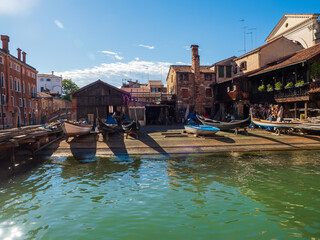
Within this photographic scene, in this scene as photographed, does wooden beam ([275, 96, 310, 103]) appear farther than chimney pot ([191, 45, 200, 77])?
No

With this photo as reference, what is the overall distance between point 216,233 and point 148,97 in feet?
114

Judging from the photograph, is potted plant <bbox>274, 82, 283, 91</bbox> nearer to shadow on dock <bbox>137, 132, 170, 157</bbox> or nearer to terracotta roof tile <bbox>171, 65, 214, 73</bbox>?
terracotta roof tile <bbox>171, 65, 214, 73</bbox>

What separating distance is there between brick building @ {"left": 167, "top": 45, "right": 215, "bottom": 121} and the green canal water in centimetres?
2509

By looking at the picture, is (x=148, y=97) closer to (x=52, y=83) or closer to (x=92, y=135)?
(x=92, y=135)

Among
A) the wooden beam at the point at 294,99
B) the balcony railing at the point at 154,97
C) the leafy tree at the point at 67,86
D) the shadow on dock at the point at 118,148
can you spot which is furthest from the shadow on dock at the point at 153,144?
the leafy tree at the point at 67,86

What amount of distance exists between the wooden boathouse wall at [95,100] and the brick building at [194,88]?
10.9 meters

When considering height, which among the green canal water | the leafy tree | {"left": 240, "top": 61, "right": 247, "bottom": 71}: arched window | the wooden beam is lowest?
the green canal water

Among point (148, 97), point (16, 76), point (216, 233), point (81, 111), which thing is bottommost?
point (216, 233)

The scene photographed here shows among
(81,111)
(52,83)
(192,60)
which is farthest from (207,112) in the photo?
(52,83)

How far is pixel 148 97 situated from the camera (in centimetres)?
3922

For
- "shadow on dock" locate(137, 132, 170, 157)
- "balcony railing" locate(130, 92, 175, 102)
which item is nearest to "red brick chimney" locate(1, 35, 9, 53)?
"balcony railing" locate(130, 92, 175, 102)

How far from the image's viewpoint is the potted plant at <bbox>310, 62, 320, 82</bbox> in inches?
782

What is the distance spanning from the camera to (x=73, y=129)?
56.3ft

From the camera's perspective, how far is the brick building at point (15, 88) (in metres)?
34.5
